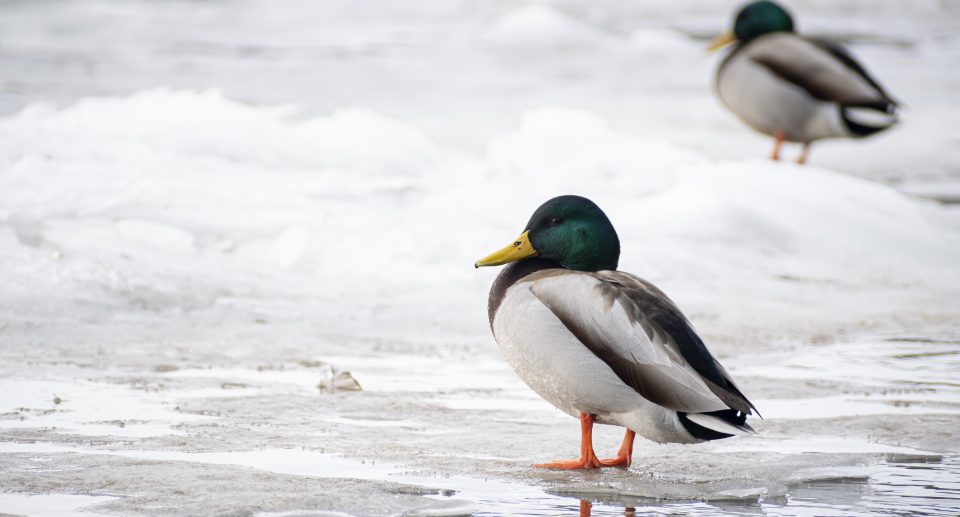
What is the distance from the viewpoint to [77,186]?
8.17m

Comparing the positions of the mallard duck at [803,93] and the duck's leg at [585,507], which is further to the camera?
the mallard duck at [803,93]

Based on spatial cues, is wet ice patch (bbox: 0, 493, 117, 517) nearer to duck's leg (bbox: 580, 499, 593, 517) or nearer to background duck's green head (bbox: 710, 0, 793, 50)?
duck's leg (bbox: 580, 499, 593, 517)

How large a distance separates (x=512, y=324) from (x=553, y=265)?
0.37 metres

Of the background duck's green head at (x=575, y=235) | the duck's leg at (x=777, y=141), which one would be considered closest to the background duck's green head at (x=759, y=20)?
the duck's leg at (x=777, y=141)

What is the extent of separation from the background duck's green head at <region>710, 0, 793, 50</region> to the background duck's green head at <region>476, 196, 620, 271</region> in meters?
6.96

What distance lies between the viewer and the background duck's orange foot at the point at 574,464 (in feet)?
13.5

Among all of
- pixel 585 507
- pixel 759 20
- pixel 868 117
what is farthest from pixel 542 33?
pixel 585 507

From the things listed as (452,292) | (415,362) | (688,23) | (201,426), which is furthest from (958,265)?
(688,23)

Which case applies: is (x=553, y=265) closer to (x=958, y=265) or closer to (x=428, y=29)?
(x=958, y=265)

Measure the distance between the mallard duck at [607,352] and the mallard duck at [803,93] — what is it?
631cm

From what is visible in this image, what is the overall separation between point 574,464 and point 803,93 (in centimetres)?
687

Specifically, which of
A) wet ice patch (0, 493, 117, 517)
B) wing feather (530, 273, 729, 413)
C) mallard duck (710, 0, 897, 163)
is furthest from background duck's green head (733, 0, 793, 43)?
wet ice patch (0, 493, 117, 517)

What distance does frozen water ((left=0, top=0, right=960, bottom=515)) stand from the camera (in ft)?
13.0

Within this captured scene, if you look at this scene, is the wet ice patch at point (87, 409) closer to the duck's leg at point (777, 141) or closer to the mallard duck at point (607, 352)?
the mallard duck at point (607, 352)
